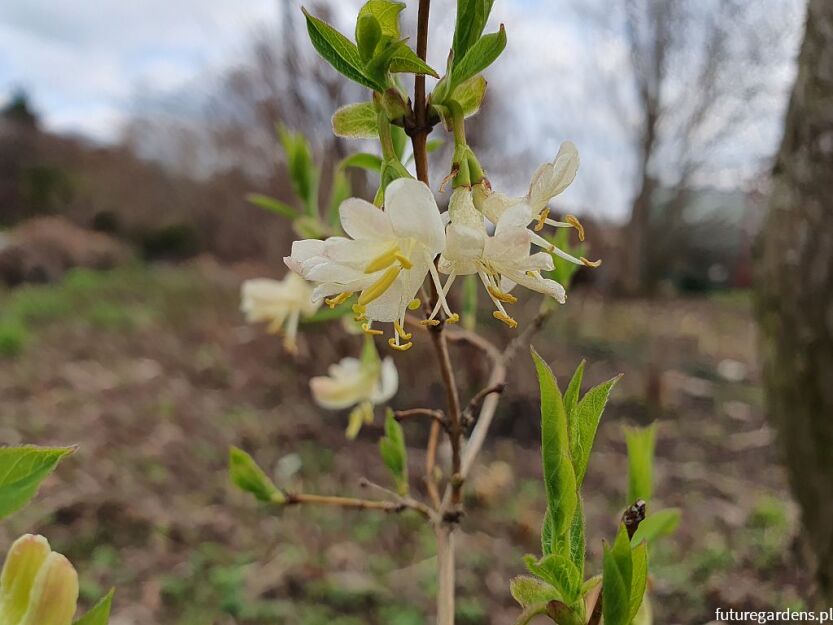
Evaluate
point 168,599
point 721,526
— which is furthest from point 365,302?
point 721,526

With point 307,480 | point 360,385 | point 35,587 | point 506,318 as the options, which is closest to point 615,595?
point 506,318

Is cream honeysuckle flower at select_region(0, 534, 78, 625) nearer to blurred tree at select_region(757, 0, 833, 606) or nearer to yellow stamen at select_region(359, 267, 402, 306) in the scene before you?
yellow stamen at select_region(359, 267, 402, 306)

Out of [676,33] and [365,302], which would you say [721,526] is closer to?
[365,302]

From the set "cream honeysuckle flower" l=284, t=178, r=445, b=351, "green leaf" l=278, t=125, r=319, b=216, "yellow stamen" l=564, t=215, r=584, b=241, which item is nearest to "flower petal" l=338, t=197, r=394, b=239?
"cream honeysuckle flower" l=284, t=178, r=445, b=351

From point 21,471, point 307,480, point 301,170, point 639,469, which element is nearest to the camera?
point 21,471

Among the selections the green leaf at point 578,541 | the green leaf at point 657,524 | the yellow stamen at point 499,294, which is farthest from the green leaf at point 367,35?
the green leaf at point 657,524

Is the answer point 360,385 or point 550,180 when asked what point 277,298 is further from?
point 550,180
